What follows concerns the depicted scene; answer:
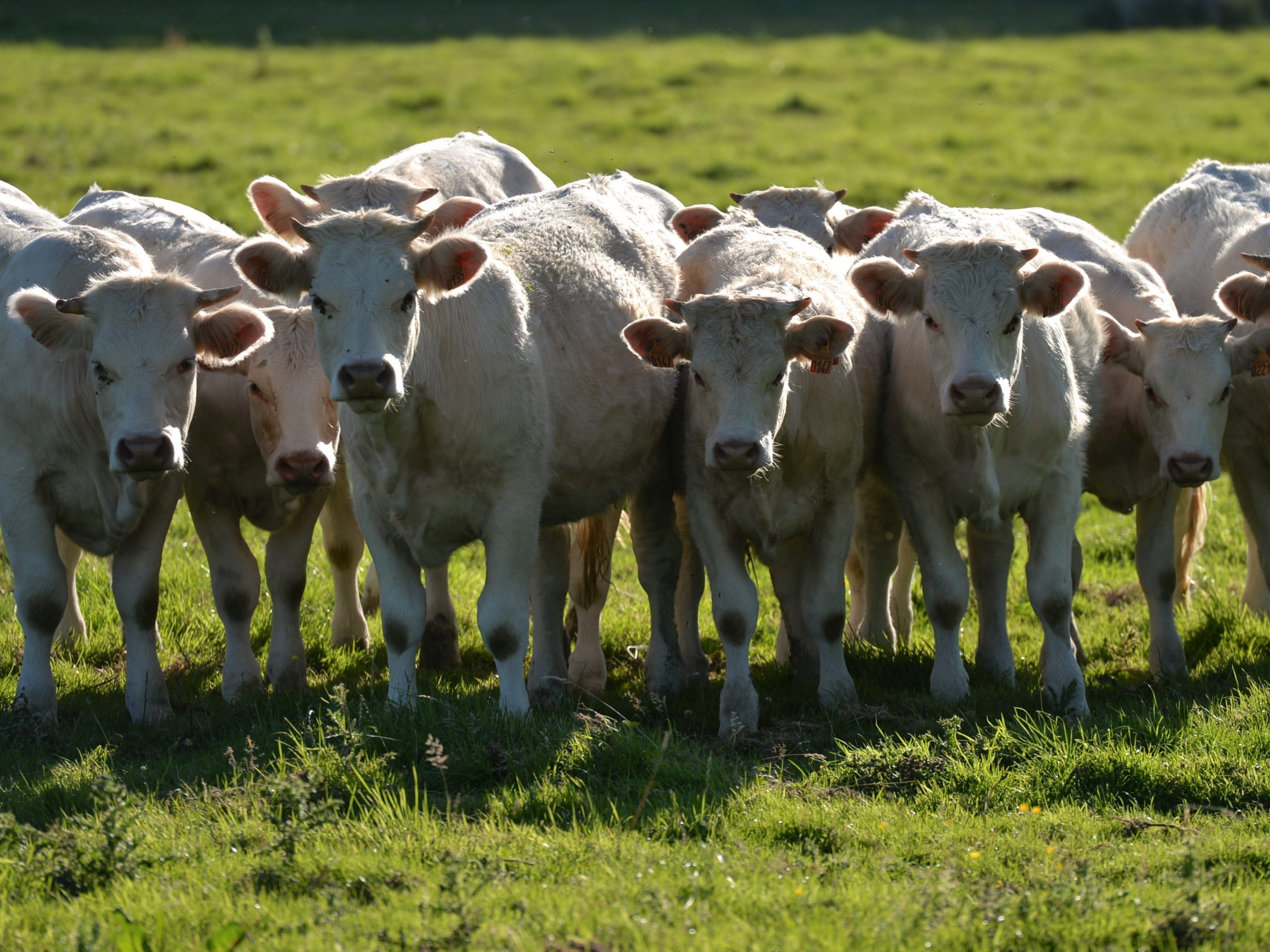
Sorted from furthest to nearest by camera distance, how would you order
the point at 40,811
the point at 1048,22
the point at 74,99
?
the point at 1048,22, the point at 74,99, the point at 40,811

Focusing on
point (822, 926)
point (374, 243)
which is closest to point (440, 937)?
point (822, 926)

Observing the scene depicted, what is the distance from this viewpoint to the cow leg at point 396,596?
7.05 meters

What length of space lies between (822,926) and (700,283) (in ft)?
13.9

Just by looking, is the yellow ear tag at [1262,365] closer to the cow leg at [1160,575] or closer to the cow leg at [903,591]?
the cow leg at [1160,575]

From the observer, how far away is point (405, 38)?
2720 centimetres

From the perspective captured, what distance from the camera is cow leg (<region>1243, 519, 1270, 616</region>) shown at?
894 cm

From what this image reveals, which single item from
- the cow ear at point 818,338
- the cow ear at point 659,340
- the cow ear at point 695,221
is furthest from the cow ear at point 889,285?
the cow ear at point 695,221

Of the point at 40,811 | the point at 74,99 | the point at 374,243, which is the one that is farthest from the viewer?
the point at 74,99

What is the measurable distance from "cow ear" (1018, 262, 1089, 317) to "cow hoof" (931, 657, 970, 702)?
1.77 m

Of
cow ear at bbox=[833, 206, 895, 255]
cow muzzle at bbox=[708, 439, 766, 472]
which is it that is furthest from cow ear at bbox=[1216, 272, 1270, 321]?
cow muzzle at bbox=[708, 439, 766, 472]

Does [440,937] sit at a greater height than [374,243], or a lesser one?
lesser

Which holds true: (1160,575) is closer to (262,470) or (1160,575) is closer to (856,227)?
(856,227)

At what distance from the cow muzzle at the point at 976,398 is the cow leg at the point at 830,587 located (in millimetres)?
891

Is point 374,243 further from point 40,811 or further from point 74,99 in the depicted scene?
point 74,99
